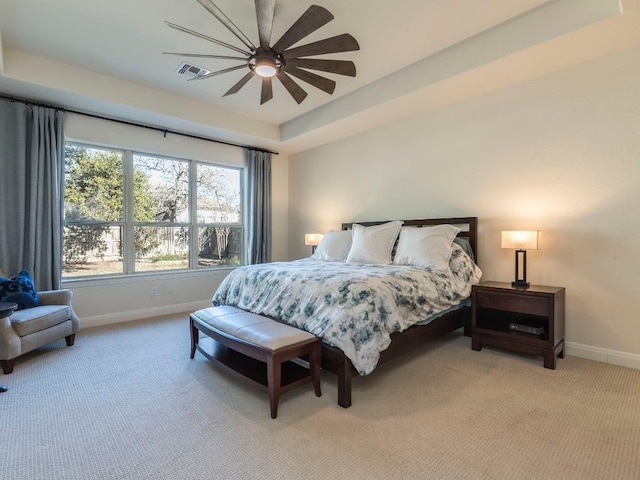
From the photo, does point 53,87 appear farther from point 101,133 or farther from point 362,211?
point 362,211

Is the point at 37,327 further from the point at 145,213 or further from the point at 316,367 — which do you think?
the point at 316,367

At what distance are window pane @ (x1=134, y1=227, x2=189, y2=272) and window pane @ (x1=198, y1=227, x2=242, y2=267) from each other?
25 centimetres

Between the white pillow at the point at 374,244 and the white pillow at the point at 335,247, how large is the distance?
166 millimetres

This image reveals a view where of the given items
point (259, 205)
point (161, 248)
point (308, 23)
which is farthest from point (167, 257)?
point (308, 23)

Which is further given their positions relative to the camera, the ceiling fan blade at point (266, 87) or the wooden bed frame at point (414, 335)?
the ceiling fan blade at point (266, 87)

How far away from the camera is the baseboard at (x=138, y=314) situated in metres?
4.05

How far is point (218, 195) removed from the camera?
542cm

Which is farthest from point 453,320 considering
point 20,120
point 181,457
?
point 20,120

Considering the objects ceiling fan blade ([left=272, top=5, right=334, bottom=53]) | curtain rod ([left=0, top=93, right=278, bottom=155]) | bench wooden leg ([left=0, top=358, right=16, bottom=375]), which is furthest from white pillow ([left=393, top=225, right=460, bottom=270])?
bench wooden leg ([left=0, top=358, right=16, bottom=375])

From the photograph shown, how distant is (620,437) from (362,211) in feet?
12.0

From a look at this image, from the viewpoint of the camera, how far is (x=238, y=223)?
566cm

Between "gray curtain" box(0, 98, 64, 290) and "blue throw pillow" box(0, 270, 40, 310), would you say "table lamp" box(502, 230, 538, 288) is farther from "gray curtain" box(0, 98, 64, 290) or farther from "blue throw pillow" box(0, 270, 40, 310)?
"gray curtain" box(0, 98, 64, 290)

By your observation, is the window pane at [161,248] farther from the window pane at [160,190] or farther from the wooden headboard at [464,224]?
the wooden headboard at [464,224]

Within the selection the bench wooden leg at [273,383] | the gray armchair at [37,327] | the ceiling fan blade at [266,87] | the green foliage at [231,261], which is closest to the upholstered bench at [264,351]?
the bench wooden leg at [273,383]
